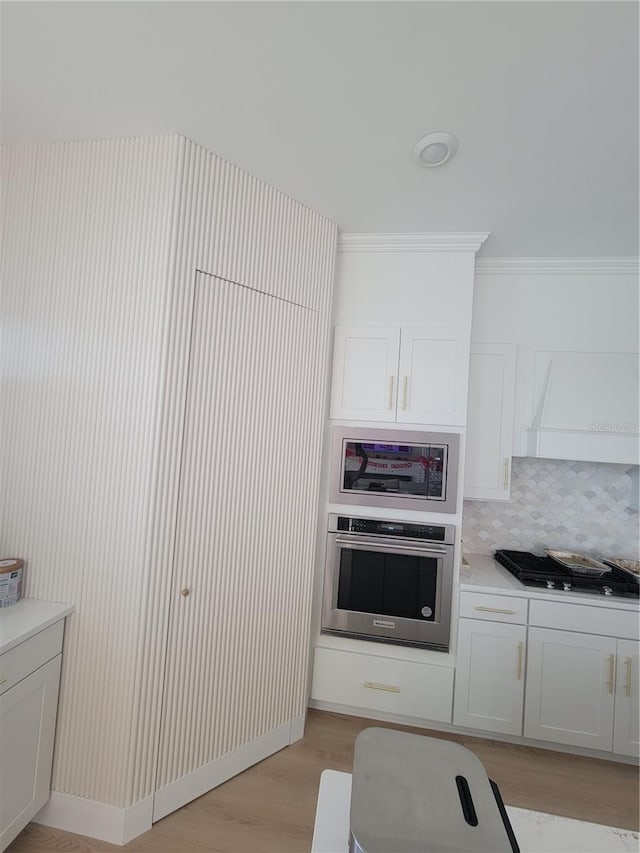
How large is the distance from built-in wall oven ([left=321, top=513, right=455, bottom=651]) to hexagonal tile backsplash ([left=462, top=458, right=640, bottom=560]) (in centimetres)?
70

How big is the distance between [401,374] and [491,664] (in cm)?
160

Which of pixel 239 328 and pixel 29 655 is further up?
pixel 239 328

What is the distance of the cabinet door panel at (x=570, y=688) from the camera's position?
2119mm

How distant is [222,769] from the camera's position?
1855mm

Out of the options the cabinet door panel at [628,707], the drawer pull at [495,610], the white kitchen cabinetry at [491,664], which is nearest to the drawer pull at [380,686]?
the white kitchen cabinetry at [491,664]

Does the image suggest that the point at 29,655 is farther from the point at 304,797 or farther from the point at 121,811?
the point at 304,797

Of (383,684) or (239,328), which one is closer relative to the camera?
(239,328)

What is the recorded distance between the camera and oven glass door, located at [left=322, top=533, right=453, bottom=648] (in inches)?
88.4

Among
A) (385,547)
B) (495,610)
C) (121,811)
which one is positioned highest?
(385,547)

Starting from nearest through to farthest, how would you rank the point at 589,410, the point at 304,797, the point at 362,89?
1. the point at 362,89
2. the point at 304,797
3. the point at 589,410

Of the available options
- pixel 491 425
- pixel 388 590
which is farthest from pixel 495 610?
pixel 491 425

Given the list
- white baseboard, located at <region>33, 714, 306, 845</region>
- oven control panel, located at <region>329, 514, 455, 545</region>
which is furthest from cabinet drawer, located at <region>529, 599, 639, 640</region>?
white baseboard, located at <region>33, 714, 306, 845</region>

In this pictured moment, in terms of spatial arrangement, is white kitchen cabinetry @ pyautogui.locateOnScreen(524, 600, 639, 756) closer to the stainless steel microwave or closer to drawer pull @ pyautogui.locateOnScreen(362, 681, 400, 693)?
drawer pull @ pyautogui.locateOnScreen(362, 681, 400, 693)

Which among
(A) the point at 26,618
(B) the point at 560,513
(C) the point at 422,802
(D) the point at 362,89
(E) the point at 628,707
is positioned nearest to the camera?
(C) the point at 422,802
